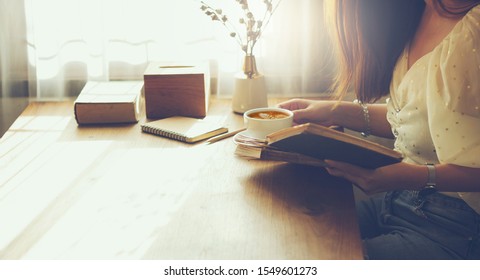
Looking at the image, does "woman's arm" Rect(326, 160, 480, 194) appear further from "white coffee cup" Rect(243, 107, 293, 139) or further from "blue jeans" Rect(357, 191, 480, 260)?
"white coffee cup" Rect(243, 107, 293, 139)

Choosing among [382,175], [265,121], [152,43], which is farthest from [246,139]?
[152,43]

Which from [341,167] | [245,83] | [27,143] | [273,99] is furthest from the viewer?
[273,99]

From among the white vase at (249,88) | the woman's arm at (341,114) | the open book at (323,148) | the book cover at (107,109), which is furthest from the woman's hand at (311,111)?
the book cover at (107,109)

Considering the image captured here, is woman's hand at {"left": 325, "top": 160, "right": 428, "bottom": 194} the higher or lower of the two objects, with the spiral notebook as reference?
lower

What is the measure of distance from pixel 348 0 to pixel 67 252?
2.60ft

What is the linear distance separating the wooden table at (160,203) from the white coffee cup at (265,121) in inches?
2.5

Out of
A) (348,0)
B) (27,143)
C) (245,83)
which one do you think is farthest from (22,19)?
(348,0)

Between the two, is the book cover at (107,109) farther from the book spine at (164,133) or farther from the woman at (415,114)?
the woman at (415,114)

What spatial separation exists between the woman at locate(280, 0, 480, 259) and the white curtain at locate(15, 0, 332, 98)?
0.28 m

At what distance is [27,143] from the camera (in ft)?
4.02

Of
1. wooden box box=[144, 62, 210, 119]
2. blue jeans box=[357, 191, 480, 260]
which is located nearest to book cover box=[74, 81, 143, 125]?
wooden box box=[144, 62, 210, 119]

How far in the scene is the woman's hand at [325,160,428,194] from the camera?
949 millimetres

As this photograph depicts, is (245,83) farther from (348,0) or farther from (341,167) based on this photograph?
(341,167)

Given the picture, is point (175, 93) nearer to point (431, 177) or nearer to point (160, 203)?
point (160, 203)
